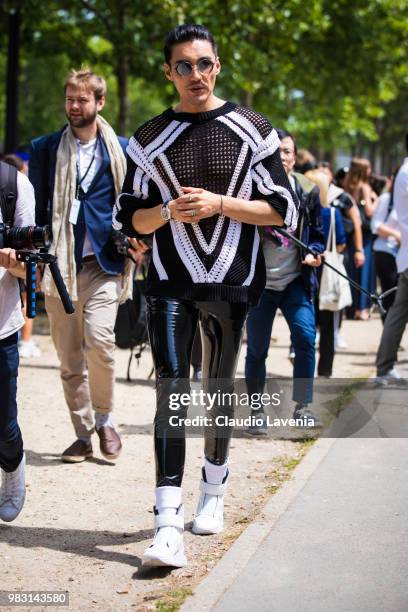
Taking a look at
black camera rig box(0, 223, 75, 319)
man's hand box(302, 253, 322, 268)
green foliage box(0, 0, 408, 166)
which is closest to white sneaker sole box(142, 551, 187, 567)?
black camera rig box(0, 223, 75, 319)

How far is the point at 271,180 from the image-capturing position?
460 cm

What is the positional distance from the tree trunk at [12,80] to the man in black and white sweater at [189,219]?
10827 mm

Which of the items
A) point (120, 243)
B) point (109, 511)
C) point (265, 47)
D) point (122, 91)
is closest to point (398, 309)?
point (120, 243)

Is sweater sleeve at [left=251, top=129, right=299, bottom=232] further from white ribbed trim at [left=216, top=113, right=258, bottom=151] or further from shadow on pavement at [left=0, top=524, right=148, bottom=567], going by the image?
shadow on pavement at [left=0, top=524, right=148, bottom=567]

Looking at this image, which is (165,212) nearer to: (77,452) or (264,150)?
(264,150)

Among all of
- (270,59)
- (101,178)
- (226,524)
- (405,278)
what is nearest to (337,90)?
(270,59)

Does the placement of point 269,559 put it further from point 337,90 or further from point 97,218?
point 337,90

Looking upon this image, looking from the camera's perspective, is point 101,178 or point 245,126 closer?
point 245,126

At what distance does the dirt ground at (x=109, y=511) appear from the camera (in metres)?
4.30

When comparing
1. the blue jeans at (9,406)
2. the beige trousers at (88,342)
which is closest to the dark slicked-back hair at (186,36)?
the blue jeans at (9,406)

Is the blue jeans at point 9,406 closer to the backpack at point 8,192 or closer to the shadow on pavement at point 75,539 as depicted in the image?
the shadow on pavement at point 75,539

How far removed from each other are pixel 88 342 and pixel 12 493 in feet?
4.46

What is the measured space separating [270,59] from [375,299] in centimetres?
1072

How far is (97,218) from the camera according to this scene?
619cm
